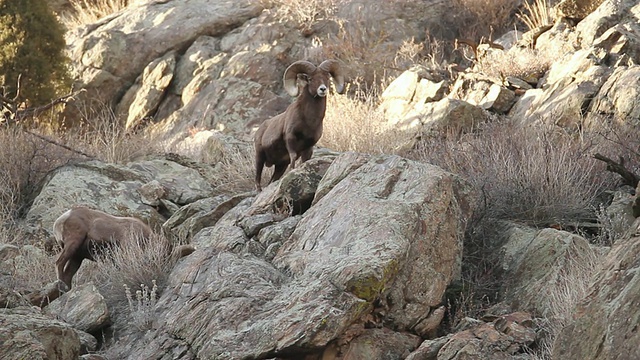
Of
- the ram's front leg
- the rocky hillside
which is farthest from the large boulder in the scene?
the ram's front leg

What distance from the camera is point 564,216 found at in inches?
401

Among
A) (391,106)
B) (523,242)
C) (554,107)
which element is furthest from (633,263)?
(391,106)

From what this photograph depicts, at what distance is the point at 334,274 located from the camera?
7.43 m

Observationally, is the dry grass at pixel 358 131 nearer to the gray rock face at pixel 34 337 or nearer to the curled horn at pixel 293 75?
the curled horn at pixel 293 75

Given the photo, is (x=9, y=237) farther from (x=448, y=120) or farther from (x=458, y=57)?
(x=458, y=57)

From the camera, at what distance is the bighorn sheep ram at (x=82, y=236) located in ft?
33.4

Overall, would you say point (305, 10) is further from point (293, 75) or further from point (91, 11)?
point (293, 75)

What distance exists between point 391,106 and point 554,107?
3613 mm

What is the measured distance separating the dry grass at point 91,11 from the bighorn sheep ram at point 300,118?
13.3 m

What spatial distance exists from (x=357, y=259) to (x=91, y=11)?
1838 centimetres

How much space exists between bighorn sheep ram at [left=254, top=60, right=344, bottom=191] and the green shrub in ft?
24.8

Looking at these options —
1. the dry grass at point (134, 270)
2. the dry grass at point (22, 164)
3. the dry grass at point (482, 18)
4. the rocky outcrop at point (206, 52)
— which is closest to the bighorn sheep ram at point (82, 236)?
the dry grass at point (134, 270)

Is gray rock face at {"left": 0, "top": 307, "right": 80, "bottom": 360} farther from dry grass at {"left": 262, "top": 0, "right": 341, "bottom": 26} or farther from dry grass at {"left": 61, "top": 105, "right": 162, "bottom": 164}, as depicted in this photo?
dry grass at {"left": 262, "top": 0, "right": 341, "bottom": 26}

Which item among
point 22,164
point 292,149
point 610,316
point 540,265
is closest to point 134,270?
point 292,149
